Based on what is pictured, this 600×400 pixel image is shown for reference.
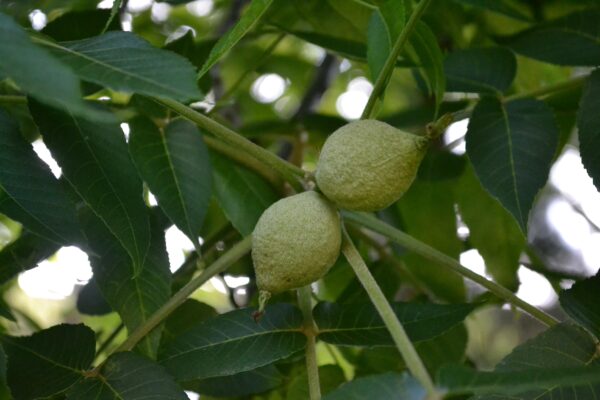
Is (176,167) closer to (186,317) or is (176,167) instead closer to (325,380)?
(186,317)

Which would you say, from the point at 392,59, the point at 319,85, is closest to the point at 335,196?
the point at 392,59

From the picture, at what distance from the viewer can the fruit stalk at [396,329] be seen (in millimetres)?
845

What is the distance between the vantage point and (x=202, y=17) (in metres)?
2.62

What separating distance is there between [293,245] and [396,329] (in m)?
0.18

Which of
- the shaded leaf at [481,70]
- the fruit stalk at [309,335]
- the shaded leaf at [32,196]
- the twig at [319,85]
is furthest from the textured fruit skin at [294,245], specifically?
the twig at [319,85]

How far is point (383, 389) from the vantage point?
0.87 m

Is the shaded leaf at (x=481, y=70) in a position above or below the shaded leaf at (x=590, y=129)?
above

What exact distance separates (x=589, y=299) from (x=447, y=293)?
1.92 ft

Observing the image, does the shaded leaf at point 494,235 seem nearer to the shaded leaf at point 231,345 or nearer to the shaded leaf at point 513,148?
the shaded leaf at point 513,148

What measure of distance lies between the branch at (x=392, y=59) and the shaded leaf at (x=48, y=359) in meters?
0.46

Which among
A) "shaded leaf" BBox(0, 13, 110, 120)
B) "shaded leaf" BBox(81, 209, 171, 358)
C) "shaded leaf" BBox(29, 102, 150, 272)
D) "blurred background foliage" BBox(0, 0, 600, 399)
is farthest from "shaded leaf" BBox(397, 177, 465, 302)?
"shaded leaf" BBox(0, 13, 110, 120)

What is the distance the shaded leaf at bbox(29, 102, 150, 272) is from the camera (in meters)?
1.09

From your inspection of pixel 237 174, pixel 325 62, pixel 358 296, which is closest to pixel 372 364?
pixel 358 296

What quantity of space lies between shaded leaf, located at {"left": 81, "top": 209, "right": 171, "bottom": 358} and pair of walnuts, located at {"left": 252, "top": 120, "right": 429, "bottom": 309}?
22 centimetres
